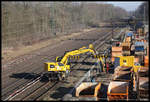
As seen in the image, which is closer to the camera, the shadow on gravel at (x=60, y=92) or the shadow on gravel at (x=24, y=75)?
the shadow on gravel at (x=60, y=92)

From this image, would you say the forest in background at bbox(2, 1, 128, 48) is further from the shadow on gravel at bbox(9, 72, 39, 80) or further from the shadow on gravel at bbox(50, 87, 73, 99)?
the shadow on gravel at bbox(50, 87, 73, 99)

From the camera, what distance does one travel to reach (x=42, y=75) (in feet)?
62.0

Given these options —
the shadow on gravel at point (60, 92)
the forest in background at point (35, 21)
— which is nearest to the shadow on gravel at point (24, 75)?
the shadow on gravel at point (60, 92)

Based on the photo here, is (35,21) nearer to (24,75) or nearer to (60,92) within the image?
(24,75)

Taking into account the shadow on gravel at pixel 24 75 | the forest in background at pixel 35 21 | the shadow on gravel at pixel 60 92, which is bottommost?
the shadow on gravel at pixel 60 92

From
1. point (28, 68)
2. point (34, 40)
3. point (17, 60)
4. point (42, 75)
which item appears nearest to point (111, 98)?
point (42, 75)

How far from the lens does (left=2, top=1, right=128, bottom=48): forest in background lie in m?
33.8

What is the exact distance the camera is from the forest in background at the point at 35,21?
33.8 m

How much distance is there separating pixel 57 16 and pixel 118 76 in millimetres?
36812

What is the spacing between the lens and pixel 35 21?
135ft

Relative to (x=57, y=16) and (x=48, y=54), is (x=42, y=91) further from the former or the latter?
(x=57, y=16)

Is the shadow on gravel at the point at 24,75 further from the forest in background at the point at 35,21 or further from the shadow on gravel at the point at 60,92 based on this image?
the forest in background at the point at 35,21

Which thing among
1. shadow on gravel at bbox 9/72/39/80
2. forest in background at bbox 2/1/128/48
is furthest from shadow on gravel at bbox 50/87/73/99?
forest in background at bbox 2/1/128/48

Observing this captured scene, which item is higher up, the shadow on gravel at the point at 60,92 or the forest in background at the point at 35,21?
the forest in background at the point at 35,21
